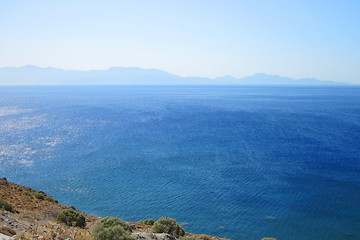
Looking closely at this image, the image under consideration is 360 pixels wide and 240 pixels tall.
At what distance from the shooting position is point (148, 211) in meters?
31.7

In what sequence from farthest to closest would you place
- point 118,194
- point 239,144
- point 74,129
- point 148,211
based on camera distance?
point 74,129, point 239,144, point 118,194, point 148,211

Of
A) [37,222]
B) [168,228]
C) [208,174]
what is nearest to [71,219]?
[37,222]

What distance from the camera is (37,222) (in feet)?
61.1

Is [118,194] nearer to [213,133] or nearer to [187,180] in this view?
[187,180]

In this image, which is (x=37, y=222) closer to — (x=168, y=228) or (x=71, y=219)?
(x=71, y=219)

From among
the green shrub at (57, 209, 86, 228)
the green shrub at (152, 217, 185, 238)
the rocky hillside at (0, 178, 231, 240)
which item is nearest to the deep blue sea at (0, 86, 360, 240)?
the rocky hillside at (0, 178, 231, 240)

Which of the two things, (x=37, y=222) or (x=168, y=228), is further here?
(x=168, y=228)

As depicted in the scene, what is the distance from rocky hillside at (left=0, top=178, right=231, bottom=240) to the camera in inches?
600

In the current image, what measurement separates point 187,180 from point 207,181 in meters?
3.26

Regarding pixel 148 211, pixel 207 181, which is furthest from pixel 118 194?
pixel 207 181

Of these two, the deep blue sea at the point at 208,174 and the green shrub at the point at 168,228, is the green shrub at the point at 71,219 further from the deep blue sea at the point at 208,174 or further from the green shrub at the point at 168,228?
the deep blue sea at the point at 208,174

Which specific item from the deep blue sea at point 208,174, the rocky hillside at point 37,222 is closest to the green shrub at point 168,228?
the rocky hillside at point 37,222

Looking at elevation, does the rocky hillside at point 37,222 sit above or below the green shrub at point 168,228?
above

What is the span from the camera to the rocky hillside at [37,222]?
50.0ft
